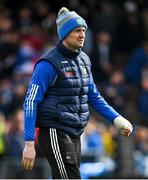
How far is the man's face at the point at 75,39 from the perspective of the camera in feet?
26.0

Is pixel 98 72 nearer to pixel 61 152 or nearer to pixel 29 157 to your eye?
pixel 61 152

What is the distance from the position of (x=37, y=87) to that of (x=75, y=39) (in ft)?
1.94

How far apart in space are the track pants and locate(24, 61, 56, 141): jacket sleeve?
0.90 ft

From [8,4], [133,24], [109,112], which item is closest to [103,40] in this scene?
[133,24]

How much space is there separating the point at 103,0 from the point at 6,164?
5.54 meters

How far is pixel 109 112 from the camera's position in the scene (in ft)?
27.2

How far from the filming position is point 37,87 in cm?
780

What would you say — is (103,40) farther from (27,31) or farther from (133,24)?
(27,31)

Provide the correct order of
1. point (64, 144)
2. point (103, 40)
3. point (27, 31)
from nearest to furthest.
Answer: point (64, 144), point (103, 40), point (27, 31)

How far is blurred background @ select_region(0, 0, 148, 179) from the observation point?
508 inches

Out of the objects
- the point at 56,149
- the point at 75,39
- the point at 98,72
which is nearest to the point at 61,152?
the point at 56,149

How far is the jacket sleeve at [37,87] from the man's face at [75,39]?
0.96ft

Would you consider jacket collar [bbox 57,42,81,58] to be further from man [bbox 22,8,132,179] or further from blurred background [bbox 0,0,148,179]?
blurred background [bbox 0,0,148,179]

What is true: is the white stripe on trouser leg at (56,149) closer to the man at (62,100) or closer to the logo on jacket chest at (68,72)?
the man at (62,100)
